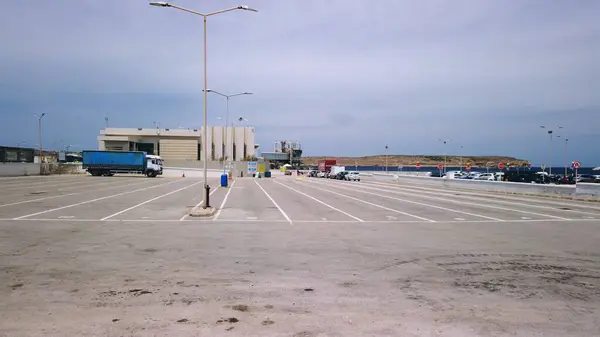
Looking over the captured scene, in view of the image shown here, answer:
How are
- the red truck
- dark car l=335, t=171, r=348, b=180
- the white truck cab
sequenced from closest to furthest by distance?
1. the white truck cab
2. dark car l=335, t=171, r=348, b=180
3. the red truck

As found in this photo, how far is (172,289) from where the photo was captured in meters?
7.53

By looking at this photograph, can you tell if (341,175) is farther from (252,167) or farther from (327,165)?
(252,167)

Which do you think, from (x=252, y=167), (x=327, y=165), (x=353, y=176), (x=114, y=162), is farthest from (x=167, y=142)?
(x=353, y=176)

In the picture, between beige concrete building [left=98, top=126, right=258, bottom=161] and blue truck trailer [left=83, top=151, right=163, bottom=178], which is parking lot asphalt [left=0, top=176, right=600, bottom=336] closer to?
blue truck trailer [left=83, top=151, right=163, bottom=178]

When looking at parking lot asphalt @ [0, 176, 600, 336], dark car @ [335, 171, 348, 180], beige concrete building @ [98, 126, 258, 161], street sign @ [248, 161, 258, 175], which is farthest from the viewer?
beige concrete building @ [98, 126, 258, 161]

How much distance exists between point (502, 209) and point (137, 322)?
74.1 feet

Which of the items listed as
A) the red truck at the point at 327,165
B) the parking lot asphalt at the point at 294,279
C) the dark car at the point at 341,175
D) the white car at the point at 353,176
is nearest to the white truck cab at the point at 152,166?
the dark car at the point at 341,175

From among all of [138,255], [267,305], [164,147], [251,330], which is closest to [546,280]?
[267,305]

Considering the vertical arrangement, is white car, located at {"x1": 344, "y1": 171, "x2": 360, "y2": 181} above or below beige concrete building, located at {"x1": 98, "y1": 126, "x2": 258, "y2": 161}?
below

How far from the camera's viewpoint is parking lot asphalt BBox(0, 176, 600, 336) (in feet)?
19.6

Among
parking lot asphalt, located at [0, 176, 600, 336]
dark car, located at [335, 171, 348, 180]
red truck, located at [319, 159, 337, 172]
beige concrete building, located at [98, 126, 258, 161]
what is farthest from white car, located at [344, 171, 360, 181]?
parking lot asphalt, located at [0, 176, 600, 336]

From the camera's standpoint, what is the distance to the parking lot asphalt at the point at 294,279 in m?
5.96

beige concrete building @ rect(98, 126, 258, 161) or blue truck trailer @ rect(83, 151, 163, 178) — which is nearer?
blue truck trailer @ rect(83, 151, 163, 178)

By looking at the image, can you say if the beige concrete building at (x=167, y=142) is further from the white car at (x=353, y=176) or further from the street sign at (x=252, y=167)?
the white car at (x=353, y=176)
